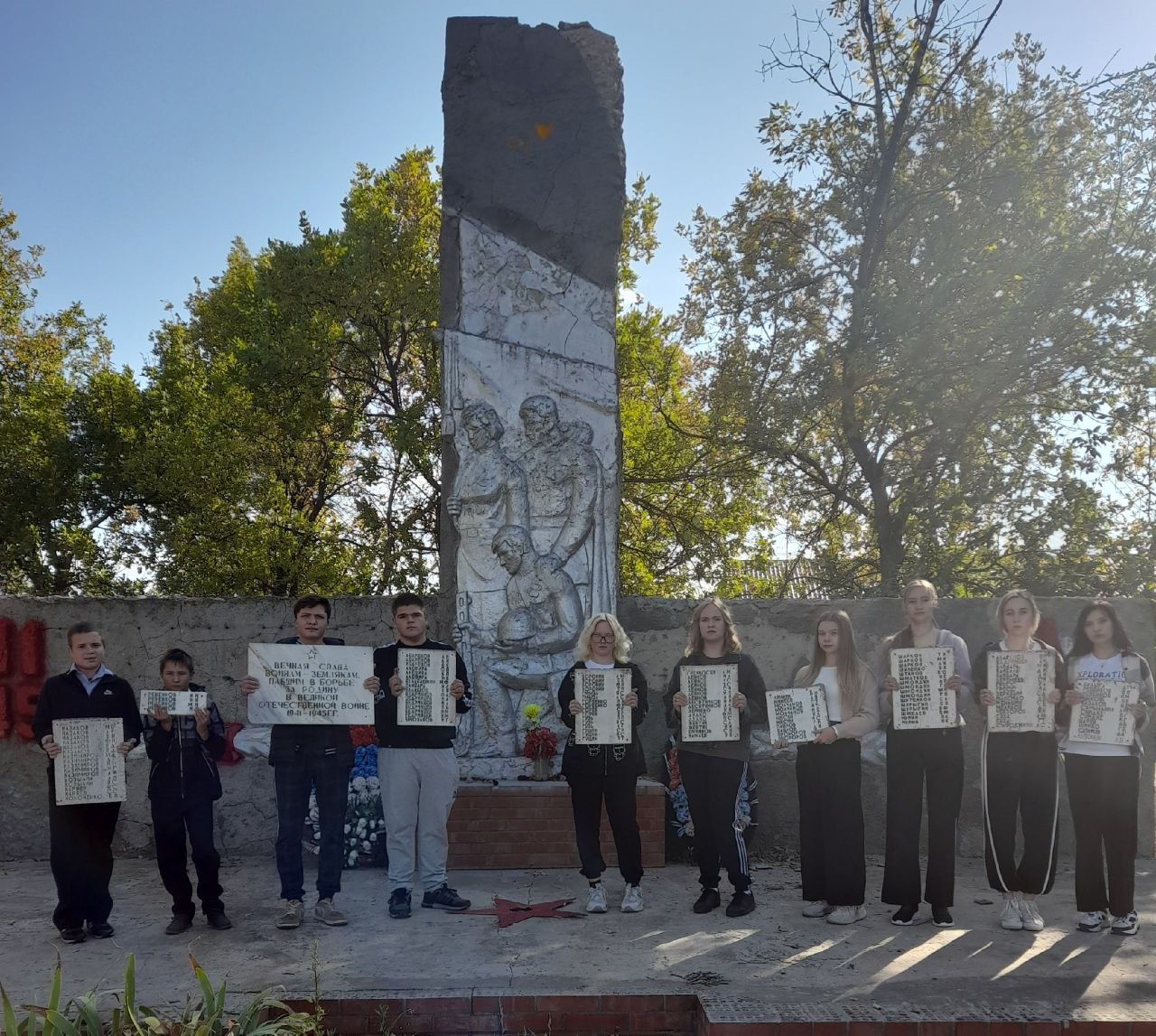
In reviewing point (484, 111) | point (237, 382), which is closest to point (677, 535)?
point (237, 382)

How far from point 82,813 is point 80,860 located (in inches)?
8.6

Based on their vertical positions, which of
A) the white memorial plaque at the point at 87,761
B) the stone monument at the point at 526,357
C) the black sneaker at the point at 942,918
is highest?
the stone monument at the point at 526,357

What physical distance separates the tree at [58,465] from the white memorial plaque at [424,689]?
11.5m

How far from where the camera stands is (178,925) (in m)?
4.83

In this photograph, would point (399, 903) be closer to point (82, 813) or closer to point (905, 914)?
point (82, 813)

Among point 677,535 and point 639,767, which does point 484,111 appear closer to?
point 639,767

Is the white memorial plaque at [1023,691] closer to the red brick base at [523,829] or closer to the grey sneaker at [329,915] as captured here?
the red brick base at [523,829]

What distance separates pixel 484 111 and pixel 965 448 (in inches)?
250

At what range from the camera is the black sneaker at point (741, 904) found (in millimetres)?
5062

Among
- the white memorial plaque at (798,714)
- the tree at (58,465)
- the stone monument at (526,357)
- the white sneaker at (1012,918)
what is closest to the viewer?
the white sneaker at (1012,918)

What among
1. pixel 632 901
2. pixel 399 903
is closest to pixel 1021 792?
pixel 632 901

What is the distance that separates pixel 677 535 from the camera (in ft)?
47.2

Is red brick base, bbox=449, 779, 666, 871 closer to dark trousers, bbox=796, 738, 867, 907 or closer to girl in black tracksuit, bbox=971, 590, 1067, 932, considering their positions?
dark trousers, bbox=796, 738, 867, 907

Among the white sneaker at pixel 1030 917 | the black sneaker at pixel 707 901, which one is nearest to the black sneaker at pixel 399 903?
the black sneaker at pixel 707 901
